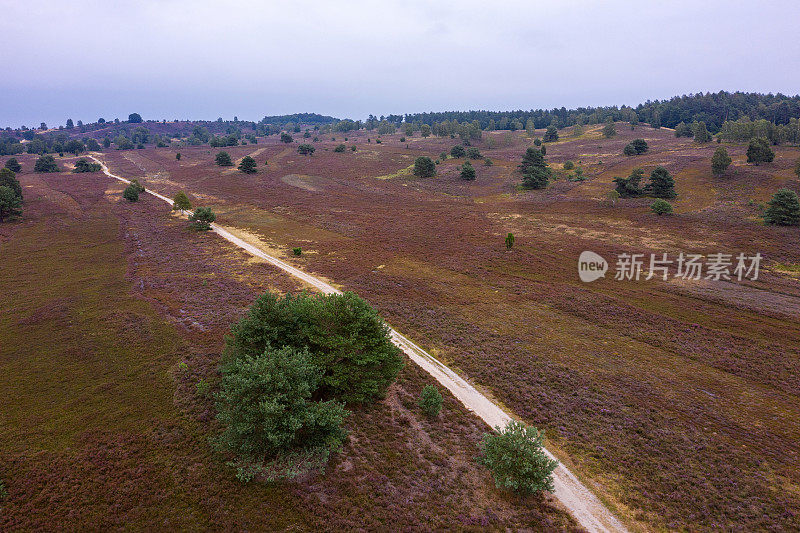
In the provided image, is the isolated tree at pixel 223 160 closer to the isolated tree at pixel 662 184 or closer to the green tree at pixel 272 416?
the isolated tree at pixel 662 184

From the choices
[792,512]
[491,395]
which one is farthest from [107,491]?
[792,512]

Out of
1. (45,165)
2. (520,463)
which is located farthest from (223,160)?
(520,463)

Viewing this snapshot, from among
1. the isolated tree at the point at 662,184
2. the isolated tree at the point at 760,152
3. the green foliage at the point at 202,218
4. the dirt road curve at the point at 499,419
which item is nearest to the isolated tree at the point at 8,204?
the green foliage at the point at 202,218

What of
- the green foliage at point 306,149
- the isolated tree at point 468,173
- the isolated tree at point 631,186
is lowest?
the isolated tree at point 631,186

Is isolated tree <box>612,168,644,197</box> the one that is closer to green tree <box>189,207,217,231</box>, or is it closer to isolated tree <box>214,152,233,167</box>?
green tree <box>189,207,217,231</box>

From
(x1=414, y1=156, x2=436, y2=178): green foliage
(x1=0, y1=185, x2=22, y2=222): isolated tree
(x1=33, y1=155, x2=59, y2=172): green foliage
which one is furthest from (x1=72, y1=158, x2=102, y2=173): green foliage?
(x1=414, y1=156, x2=436, y2=178): green foliage

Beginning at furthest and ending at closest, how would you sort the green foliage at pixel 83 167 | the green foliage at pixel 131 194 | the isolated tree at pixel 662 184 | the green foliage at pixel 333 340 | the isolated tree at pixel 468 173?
the green foliage at pixel 83 167 → the isolated tree at pixel 468 173 → the green foliage at pixel 131 194 → the isolated tree at pixel 662 184 → the green foliage at pixel 333 340

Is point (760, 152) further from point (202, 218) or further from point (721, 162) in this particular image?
point (202, 218)
